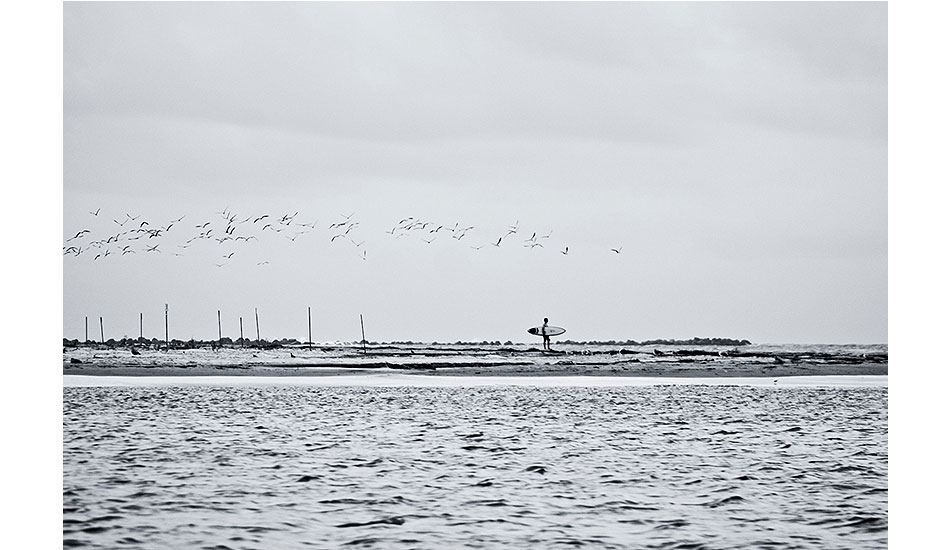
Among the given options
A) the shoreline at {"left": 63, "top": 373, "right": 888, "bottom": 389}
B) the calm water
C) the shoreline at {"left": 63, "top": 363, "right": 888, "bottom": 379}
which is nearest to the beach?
the shoreline at {"left": 63, "top": 363, "right": 888, "bottom": 379}

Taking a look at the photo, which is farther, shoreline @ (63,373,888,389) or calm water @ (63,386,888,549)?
shoreline @ (63,373,888,389)

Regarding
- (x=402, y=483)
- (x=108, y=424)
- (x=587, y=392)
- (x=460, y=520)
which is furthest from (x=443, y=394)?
(x=460, y=520)

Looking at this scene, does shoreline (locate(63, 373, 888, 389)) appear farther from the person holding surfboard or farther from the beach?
the person holding surfboard

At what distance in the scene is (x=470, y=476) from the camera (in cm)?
1524

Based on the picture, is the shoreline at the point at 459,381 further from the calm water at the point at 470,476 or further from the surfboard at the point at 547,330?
the surfboard at the point at 547,330

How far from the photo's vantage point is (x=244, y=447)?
18.3 m

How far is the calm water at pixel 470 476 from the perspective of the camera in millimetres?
11484

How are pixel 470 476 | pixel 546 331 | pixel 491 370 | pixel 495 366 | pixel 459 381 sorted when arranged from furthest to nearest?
pixel 546 331 < pixel 495 366 < pixel 491 370 < pixel 459 381 < pixel 470 476

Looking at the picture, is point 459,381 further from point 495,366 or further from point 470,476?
point 470,476

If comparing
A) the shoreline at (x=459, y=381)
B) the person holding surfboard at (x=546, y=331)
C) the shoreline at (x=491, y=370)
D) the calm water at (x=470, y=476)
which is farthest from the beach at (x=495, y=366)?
the calm water at (x=470, y=476)

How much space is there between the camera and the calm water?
11.5 m

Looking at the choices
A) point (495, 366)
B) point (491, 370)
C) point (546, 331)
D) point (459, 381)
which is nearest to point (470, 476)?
point (459, 381)
